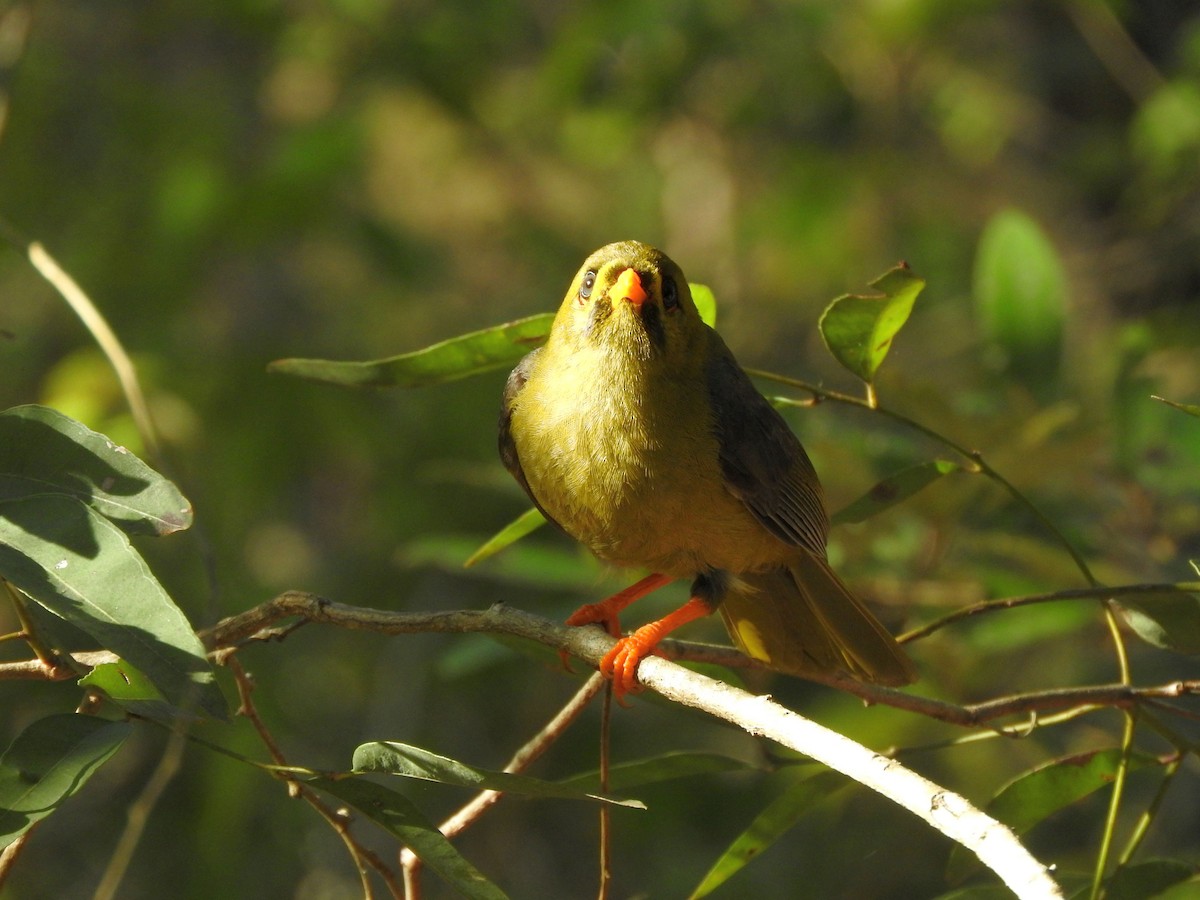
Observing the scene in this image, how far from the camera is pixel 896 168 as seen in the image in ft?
25.7

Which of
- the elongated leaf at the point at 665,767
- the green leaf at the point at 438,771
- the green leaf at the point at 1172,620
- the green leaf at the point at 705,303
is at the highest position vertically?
the green leaf at the point at 705,303

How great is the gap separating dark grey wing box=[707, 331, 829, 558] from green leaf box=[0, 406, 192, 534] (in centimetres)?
157

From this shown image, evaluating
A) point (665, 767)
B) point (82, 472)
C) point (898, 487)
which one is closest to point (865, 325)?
point (898, 487)

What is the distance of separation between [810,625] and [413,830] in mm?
1710

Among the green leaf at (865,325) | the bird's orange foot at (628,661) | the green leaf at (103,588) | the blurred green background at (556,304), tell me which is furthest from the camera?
the blurred green background at (556,304)

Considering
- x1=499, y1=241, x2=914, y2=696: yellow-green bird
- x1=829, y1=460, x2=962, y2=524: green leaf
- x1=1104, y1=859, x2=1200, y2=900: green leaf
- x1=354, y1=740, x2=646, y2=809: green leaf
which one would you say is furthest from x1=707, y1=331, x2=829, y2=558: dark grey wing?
x1=354, y1=740, x2=646, y2=809: green leaf

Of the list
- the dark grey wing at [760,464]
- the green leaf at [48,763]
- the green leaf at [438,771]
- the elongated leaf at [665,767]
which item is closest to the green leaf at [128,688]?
the green leaf at [48,763]

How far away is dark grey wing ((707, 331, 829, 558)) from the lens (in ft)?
10.4

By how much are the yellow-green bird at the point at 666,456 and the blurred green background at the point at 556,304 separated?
1.39ft

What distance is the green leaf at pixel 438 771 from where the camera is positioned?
186 centimetres

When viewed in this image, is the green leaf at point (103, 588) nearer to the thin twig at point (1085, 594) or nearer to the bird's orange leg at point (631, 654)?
the bird's orange leg at point (631, 654)

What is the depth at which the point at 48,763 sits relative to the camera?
70.7 inches

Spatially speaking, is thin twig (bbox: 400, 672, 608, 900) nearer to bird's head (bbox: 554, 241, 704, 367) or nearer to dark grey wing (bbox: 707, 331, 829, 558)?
dark grey wing (bbox: 707, 331, 829, 558)

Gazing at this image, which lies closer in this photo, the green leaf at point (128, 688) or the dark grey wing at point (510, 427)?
the green leaf at point (128, 688)
